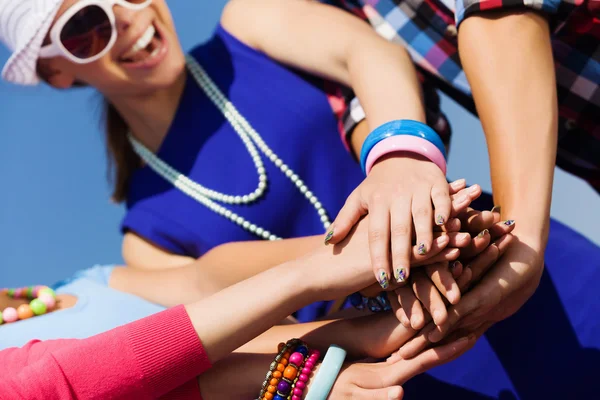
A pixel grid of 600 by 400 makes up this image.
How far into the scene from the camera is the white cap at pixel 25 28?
3.51 ft

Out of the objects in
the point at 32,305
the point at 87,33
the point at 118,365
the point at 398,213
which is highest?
the point at 87,33

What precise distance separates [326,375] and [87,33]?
66cm

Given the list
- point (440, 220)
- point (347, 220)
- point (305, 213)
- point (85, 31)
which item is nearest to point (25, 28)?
point (85, 31)

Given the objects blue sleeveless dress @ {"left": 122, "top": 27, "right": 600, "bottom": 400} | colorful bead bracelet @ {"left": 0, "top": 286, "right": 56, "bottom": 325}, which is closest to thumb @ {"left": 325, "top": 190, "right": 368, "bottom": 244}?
blue sleeveless dress @ {"left": 122, "top": 27, "right": 600, "bottom": 400}

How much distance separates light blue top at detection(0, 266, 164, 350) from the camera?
0.97 m

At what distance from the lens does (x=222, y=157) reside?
47.5 inches

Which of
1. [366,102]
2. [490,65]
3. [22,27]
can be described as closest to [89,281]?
[22,27]

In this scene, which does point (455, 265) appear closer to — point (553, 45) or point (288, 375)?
point (288, 375)

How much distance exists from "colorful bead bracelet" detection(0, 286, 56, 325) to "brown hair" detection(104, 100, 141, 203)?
12.6 inches

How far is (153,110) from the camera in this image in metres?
1.25

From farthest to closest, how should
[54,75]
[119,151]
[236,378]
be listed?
1. [119,151]
2. [54,75]
3. [236,378]

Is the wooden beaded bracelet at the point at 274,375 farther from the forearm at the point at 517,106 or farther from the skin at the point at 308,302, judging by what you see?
the forearm at the point at 517,106

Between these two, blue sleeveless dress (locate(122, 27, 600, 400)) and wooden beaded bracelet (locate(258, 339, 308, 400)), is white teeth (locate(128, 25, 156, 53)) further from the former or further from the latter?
wooden beaded bracelet (locate(258, 339, 308, 400))

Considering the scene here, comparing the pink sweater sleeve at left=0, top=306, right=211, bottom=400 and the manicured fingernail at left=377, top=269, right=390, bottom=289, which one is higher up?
the manicured fingernail at left=377, top=269, right=390, bottom=289
